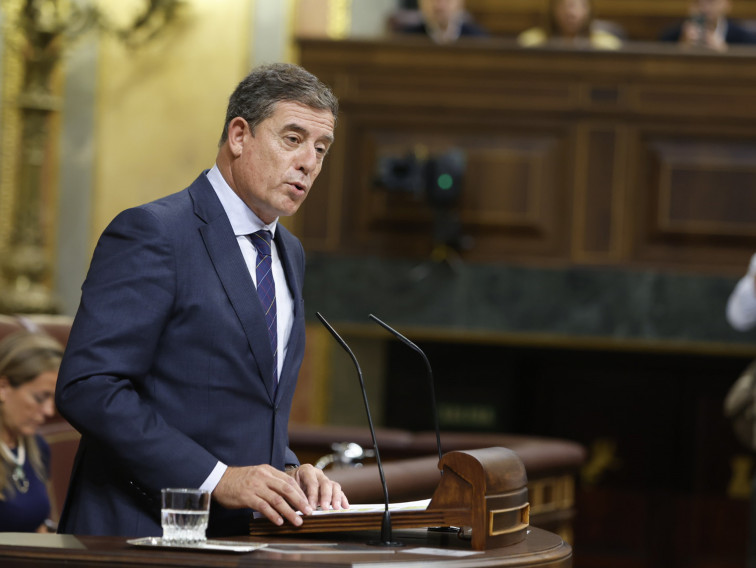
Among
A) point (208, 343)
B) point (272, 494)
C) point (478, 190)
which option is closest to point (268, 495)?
point (272, 494)

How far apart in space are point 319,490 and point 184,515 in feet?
0.83

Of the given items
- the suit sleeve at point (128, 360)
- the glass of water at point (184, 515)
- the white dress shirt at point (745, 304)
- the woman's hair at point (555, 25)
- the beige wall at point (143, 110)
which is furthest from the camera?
the beige wall at point (143, 110)

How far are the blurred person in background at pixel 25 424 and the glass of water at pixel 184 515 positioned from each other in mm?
1735

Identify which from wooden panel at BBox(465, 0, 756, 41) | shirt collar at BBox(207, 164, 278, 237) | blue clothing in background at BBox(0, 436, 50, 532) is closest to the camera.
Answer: shirt collar at BBox(207, 164, 278, 237)

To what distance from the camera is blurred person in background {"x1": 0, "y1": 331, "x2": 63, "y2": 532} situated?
3297mm

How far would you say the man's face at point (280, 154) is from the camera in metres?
1.99

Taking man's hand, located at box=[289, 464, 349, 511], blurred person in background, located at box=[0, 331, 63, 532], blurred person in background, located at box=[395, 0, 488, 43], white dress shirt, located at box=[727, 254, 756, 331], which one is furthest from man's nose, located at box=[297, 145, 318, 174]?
blurred person in background, located at box=[395, 0, 488, 43]

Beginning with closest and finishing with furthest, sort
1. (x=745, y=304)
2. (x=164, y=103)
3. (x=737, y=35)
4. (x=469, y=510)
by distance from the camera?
(x=469, y=510) → (x=745, y=304) → (x=737, y=35) → (x=164, y=103)

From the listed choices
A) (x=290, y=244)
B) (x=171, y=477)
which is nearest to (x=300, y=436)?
(x=290, y=244)

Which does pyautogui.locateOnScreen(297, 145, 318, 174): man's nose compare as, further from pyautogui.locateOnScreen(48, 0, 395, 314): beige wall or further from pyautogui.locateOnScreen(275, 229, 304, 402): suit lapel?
pyautogui.locateOnScreen(48, 0, 395, 314): beige wall

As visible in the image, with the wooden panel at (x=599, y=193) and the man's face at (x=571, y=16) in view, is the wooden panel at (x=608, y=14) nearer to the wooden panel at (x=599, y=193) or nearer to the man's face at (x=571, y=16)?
the man's face at (x=571, y=16)

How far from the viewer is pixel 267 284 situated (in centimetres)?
204

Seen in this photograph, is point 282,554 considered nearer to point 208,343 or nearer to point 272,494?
point 272,494

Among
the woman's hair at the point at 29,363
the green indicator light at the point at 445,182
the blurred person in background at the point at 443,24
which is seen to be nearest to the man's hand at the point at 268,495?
the woman's hair at the point at 29,363
